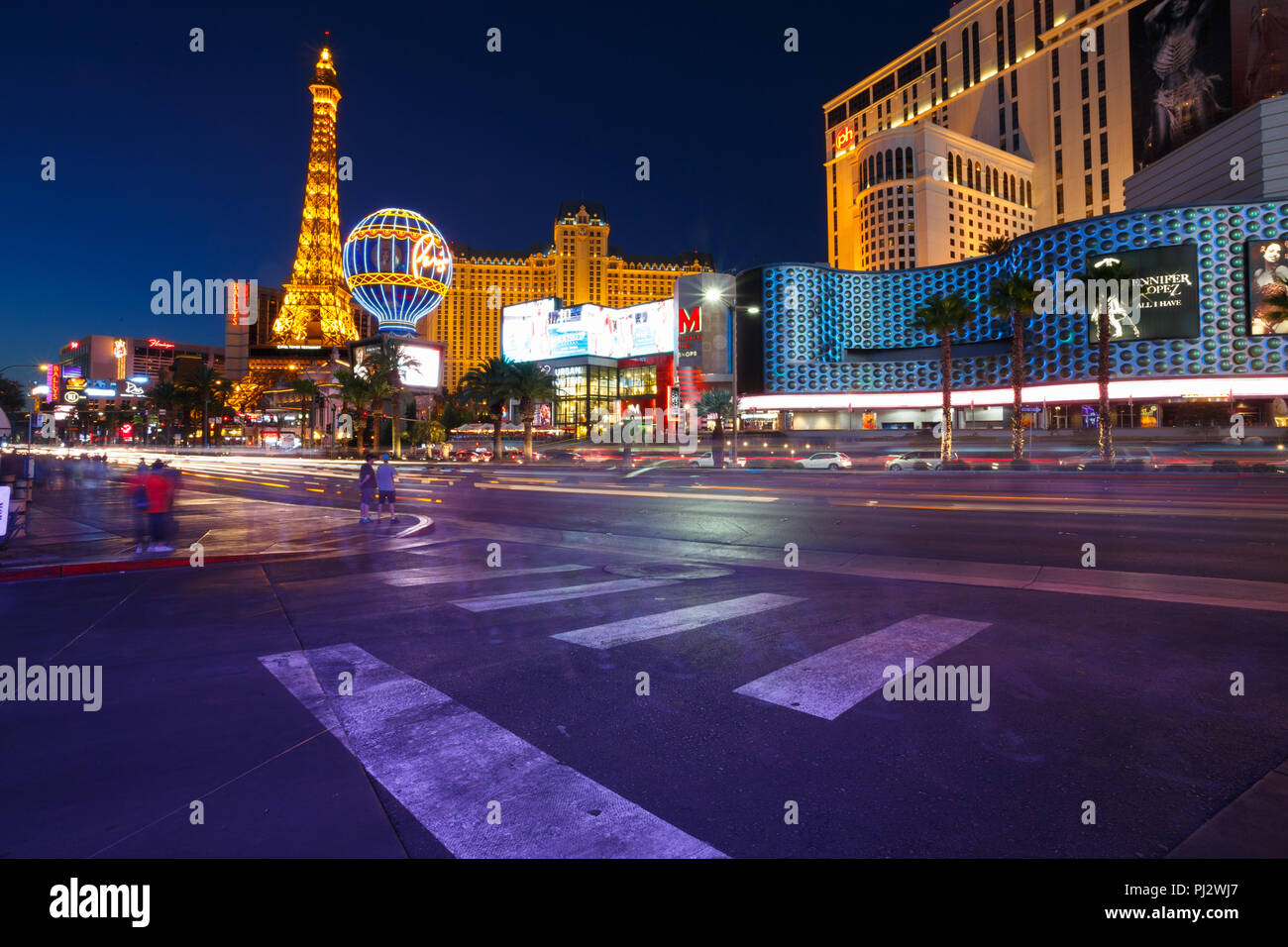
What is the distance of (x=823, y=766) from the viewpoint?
3486 mm

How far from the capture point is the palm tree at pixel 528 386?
217ft

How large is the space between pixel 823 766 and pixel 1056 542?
10111mm

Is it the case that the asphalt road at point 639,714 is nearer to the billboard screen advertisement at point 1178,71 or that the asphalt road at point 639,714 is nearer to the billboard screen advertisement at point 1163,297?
the billboard screen advertisement at point 1163,297

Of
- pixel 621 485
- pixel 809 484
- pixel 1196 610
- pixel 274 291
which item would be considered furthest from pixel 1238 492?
pixel 274 291

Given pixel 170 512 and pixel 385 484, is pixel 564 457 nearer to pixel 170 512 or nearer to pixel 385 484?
pixel 385 484

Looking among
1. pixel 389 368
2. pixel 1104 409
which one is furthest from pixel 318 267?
pixel 1104 409

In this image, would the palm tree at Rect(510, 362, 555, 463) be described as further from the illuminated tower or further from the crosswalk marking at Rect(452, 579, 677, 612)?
the illuminated tower

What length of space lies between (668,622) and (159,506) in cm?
1002

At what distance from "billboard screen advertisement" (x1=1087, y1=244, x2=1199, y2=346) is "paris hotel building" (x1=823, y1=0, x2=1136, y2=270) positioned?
172 ft

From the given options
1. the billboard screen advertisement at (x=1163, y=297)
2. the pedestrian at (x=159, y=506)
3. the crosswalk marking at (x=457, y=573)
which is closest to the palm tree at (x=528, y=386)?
the pedestrian at (x=159, y=506)

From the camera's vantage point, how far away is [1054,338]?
75875mm

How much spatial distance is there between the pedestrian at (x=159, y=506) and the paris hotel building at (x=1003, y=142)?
131744mm

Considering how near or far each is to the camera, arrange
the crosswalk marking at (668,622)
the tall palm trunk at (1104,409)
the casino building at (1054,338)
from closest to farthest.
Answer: the crosswalk marking at (668,622) < the tall palm trunk at (1104,409) < the casino building at (1054,338)
